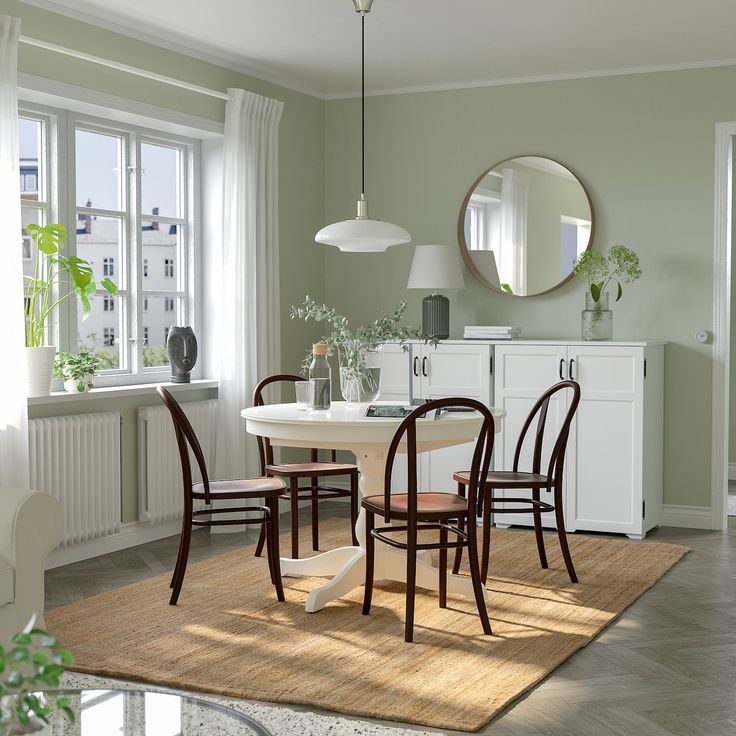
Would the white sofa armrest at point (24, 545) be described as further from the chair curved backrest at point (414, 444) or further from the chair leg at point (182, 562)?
the chair curved backrest at point (414, 444)

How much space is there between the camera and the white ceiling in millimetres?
4840

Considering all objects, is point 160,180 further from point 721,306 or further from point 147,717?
point 147,717

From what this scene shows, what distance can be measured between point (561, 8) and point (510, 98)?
1.48m

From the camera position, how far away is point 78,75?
4.91m

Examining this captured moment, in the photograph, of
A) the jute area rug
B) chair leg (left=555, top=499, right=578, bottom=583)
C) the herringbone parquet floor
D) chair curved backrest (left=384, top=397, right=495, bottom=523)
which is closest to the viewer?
the herringbone parquet floor

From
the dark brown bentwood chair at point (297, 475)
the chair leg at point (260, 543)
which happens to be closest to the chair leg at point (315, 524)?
the dark brown bentwood chair at point (297, 475)

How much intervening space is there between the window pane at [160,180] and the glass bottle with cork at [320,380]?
1819 mm

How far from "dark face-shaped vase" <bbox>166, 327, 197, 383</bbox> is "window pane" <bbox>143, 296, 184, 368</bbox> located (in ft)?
0.34

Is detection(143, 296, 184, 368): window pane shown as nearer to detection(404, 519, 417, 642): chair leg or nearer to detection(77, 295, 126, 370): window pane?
detection(77, 295, 126, 370): window pane

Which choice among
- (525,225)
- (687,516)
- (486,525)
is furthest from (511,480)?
(525,225)

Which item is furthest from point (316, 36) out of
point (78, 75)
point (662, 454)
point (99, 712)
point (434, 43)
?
point (99, 712)

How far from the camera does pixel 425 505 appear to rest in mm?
3900

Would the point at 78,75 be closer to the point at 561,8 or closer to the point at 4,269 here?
the point at 4,269

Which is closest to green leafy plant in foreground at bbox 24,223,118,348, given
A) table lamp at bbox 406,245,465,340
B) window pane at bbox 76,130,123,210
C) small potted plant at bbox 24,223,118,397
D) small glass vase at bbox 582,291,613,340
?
small potted plant at bbox 24,223,118,397
